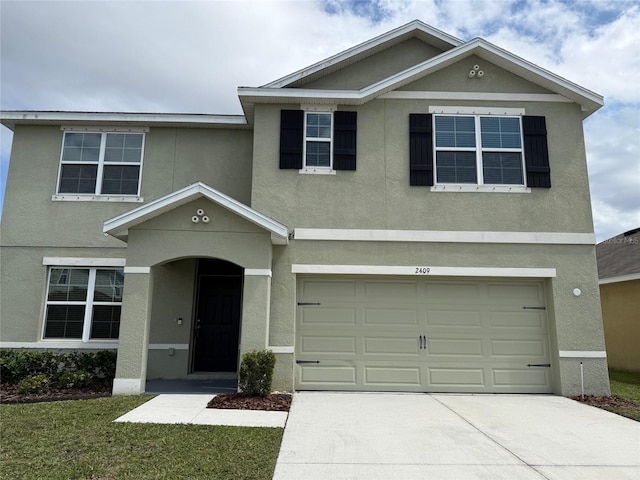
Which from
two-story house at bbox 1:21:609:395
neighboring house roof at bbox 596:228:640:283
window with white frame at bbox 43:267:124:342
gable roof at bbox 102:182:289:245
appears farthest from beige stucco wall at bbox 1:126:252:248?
neighboring house roof at bbox 596:228:640:283

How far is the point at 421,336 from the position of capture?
31.9ft

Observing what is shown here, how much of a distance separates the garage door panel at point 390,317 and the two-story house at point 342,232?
0.03 metres

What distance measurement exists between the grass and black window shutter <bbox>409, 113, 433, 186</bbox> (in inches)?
238

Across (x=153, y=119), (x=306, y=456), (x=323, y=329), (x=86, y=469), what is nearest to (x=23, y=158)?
(x=153, y=119)

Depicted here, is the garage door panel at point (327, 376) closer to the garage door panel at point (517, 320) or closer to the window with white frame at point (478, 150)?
the garage door panel at point (517, 320)

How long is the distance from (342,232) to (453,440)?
15.8ft

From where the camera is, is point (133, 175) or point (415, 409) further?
point (133, 175)

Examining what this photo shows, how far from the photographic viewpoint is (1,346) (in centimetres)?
1033

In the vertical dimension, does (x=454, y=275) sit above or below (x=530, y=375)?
above

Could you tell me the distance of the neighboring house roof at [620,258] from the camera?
14.3 metres

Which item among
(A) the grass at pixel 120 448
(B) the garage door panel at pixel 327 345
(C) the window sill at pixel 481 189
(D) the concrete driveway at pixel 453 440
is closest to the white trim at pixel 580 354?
(D) the concrete driveway at pixel 453 440

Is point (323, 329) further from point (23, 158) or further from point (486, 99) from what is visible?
point (23, 158)

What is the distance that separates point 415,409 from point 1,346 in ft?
29.7

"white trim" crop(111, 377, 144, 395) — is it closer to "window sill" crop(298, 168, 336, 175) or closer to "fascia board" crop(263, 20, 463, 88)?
"window sill" crop(298, 168, 336, 175)
